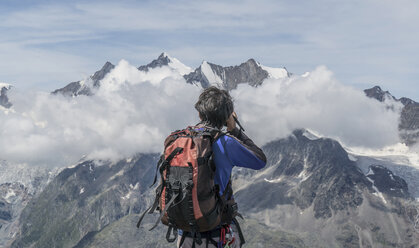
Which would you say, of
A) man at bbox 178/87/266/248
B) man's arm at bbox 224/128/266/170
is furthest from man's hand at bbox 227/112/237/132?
man's arm at bbox 224/128/266/170

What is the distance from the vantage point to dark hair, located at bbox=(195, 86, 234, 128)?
42.3 ft

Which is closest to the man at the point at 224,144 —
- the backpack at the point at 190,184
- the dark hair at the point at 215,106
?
the dark hair at the point at 215,106

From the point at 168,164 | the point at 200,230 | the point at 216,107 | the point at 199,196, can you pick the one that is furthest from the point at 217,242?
the point at 216,107

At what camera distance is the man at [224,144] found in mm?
12688

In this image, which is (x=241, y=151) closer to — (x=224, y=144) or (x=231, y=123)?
(x=224, y=144)

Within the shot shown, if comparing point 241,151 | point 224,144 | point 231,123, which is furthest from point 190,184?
point 231,123

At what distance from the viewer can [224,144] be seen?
12625mm

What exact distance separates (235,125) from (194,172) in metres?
2.01

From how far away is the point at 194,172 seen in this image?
12203 mm

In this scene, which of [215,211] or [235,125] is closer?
[215,211]

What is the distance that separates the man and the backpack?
27 cm

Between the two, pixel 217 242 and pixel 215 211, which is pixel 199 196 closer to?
pixel 215 211

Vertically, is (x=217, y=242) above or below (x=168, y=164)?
below

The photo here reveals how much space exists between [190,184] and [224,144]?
147 centimetres
